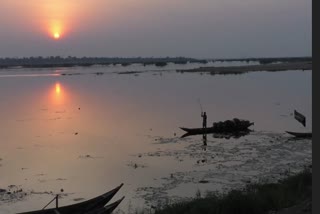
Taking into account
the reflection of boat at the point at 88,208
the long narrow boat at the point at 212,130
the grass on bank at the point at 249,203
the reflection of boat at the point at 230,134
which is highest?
the grass on bank at the point at 249,203

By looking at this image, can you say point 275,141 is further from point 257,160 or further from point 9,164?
point 9,164

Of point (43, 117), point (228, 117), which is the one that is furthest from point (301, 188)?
point (43, 117)

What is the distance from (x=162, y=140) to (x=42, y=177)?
9912mm

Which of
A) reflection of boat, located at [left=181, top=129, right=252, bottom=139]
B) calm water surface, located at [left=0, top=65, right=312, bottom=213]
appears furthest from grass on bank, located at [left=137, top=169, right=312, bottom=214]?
reflection of boat, located at [left=181, top=129, right=252, bottom=139]

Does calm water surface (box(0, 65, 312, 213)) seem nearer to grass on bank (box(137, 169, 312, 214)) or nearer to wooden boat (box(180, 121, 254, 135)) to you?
wooden boat (box(180, 121, 254, 135))

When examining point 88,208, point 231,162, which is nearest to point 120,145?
point 231,162

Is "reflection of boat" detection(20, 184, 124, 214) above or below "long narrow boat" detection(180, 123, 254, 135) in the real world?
above

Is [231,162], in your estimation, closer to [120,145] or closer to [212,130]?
[120,145]

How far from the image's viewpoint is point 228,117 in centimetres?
3722

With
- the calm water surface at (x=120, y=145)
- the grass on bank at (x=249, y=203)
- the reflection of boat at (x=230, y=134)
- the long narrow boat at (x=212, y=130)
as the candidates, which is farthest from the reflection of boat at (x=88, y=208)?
the long narrow boat at (x=212, y=130)

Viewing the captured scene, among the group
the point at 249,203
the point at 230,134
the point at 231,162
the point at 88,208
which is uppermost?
the point at 249,203

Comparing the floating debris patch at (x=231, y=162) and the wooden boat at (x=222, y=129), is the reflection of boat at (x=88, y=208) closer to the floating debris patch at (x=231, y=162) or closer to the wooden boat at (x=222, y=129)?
the floating debris patch at (x=231, y=162)

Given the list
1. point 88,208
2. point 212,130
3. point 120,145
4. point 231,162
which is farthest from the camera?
point 212,130

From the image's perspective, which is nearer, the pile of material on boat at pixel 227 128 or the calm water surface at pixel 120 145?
the calm water surface at pixel 120 145
